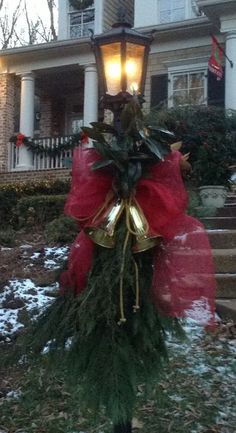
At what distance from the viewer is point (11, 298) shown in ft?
18.7

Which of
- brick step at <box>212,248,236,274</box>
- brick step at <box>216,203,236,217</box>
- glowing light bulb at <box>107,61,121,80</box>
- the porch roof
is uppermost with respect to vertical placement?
the porch roof

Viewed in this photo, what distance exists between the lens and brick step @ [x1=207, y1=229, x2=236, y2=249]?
6.70 metres

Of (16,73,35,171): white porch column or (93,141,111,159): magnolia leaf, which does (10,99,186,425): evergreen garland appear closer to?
(93,141,111,159): magnolia leaf

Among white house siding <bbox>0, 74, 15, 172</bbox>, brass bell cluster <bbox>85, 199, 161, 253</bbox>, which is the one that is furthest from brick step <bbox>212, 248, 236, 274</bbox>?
white house siding <bbox>0, 74, 15, 172</bbox>

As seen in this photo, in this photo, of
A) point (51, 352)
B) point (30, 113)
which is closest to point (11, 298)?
point (51, 352)

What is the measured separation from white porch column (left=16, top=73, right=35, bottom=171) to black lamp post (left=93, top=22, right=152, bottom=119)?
37.3ft

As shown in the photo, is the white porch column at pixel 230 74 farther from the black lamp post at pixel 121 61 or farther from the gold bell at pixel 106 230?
the gold bell at pixel 106 230

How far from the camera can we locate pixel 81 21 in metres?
16.7

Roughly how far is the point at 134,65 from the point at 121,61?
13 cm

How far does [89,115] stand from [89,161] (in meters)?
12.6

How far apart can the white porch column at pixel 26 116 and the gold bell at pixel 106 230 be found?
42.7 ft

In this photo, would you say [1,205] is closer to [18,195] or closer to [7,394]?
[18,195]

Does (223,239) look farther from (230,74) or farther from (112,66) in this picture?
(230,74)

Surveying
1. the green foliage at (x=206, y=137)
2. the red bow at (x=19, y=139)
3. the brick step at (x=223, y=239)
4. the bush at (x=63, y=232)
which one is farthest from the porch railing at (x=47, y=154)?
the brick step at (x=223, y=239)
